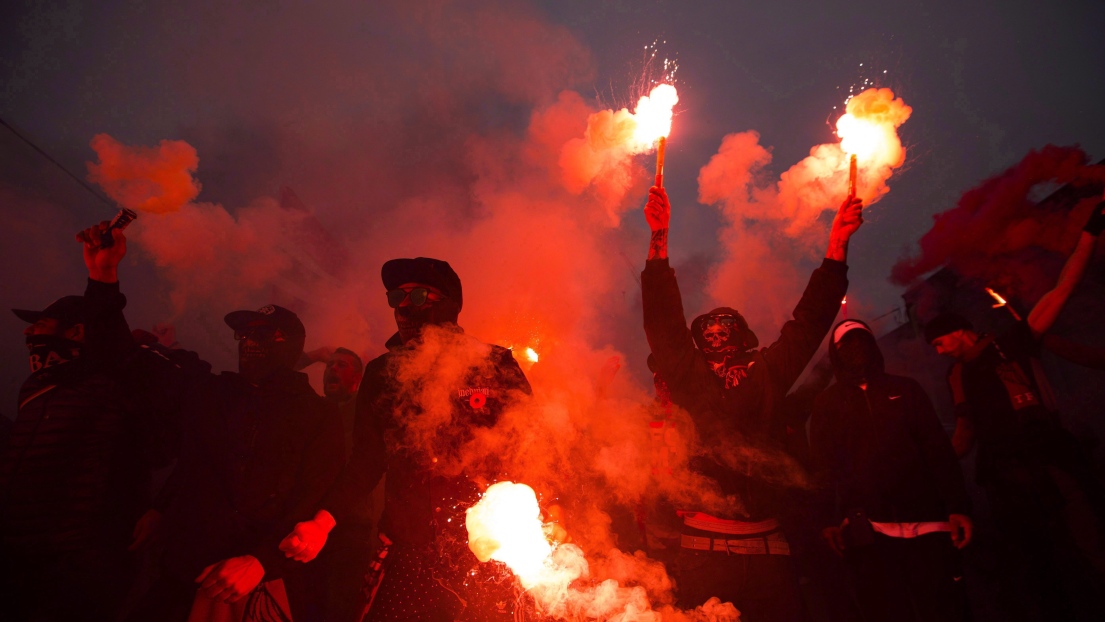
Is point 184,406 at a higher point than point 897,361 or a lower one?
lower

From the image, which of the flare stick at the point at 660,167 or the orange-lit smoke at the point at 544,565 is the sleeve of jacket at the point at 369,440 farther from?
the flare stick at the point at 660,167

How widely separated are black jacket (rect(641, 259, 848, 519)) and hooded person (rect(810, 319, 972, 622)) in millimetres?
752

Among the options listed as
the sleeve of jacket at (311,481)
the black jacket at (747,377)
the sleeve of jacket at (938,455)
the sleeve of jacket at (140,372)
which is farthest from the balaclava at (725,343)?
the sleeve of jacket at (140,372)

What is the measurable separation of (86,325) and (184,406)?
769mm

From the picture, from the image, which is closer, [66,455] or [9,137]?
[66,455]

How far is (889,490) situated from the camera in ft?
9.36

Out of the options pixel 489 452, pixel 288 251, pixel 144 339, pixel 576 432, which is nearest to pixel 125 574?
pixel 144 339

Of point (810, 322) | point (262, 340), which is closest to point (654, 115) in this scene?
point (810, 322)

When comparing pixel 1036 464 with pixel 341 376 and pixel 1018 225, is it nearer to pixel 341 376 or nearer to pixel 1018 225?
pixel 1018 225

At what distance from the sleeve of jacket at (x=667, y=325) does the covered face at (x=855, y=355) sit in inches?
59.8

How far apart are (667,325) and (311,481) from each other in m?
2.44

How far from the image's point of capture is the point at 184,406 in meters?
2.95

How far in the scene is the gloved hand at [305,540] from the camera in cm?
221

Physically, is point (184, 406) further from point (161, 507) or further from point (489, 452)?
point (489, 452)
